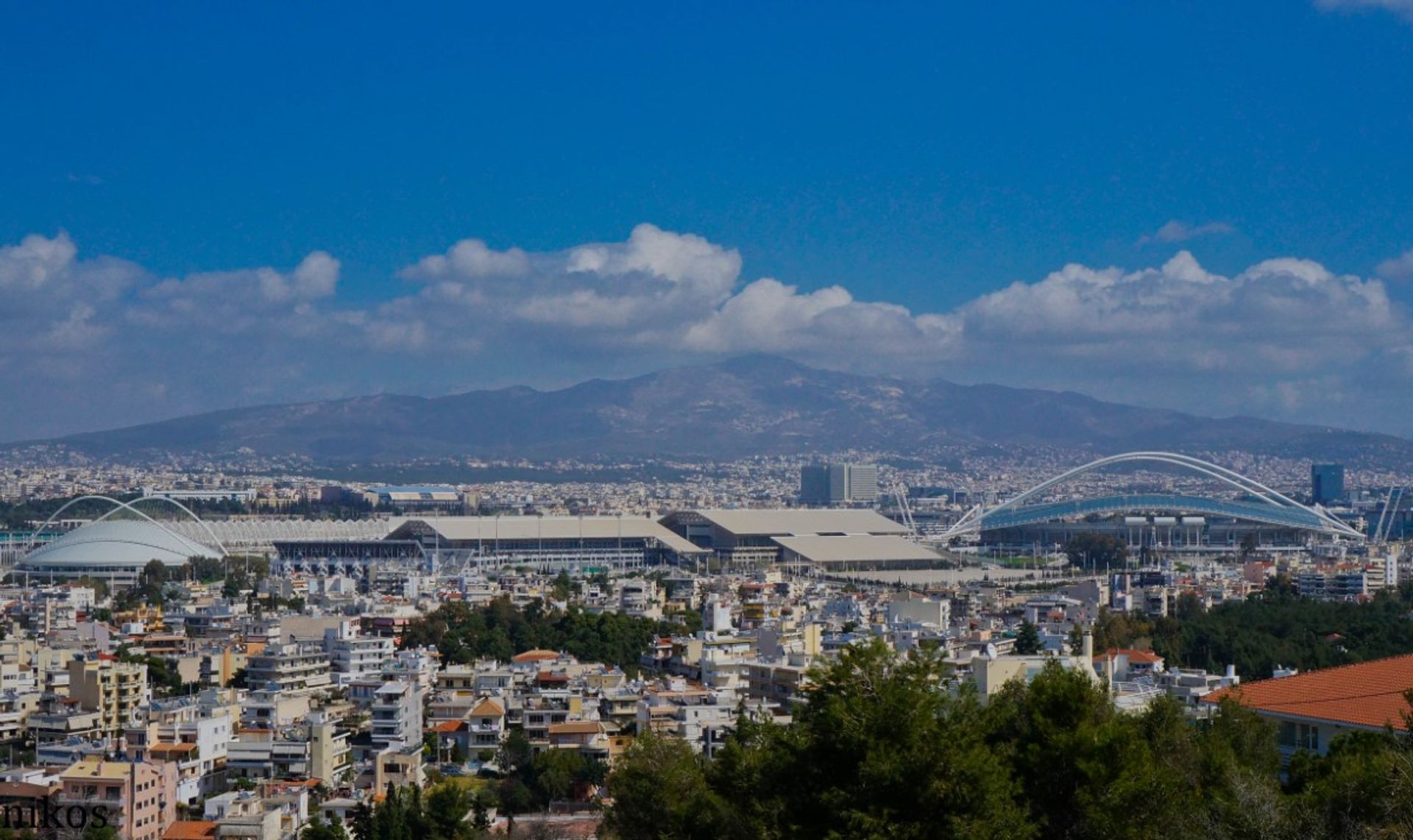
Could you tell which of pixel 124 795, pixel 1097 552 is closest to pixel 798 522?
pixel 1097 552

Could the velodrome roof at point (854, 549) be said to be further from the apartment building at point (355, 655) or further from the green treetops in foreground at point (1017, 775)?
the green treetops in foreground at point (1017, 775)

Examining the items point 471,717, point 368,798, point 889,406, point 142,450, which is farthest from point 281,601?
point 889,406

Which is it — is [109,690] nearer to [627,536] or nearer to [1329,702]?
[1329,702]

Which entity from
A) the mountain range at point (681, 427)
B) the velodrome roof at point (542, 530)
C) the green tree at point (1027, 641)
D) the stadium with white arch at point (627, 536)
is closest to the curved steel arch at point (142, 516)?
the stadium with white arch at point (627, 536)

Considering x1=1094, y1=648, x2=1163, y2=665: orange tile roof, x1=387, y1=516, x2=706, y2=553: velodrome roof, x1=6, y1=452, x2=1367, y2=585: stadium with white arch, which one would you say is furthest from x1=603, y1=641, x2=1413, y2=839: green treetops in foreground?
x1=387, y1=516, x2=706, y2=553: velodrome roof

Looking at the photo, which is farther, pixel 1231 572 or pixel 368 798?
pixel 1231 572

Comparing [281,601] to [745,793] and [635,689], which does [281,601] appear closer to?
[635,689]

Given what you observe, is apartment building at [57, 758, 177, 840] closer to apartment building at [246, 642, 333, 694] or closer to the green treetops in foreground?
apartment building at [246, 642, 333, 694]
